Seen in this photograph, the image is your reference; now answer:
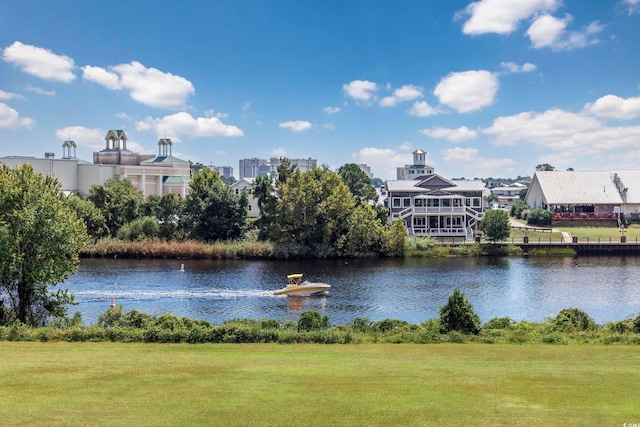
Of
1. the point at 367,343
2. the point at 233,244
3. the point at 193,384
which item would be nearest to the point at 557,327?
the point at 367,343

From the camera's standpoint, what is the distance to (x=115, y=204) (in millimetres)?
70125

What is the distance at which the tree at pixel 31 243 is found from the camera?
26344 mm

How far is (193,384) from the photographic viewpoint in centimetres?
1504

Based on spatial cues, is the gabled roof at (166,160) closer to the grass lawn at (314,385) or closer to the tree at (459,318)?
the grass lawn at (314,385)

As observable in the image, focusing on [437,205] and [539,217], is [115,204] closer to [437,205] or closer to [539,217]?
[437,205]

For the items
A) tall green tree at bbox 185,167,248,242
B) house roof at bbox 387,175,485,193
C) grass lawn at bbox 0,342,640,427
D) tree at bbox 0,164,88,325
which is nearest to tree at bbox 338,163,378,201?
house roof at bbox 387,175,485,193

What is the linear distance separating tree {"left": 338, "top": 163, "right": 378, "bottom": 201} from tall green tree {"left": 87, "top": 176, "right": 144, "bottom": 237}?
2671 centimetres

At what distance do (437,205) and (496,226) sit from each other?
10.8 m

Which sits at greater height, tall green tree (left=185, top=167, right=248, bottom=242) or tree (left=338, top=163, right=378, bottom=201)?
tree (left=338, top=163, right=378, bottom=201)

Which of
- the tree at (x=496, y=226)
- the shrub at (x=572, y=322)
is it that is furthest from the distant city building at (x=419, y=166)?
the shrub at (x=572, y=322)

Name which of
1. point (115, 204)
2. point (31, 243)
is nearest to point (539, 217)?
point (115, 204)

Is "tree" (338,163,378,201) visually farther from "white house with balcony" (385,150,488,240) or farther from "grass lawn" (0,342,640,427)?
"grass lawn" (0,342,640,427)

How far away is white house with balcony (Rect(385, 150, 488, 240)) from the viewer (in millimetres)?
71188

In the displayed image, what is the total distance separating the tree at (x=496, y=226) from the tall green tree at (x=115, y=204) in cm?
4186
